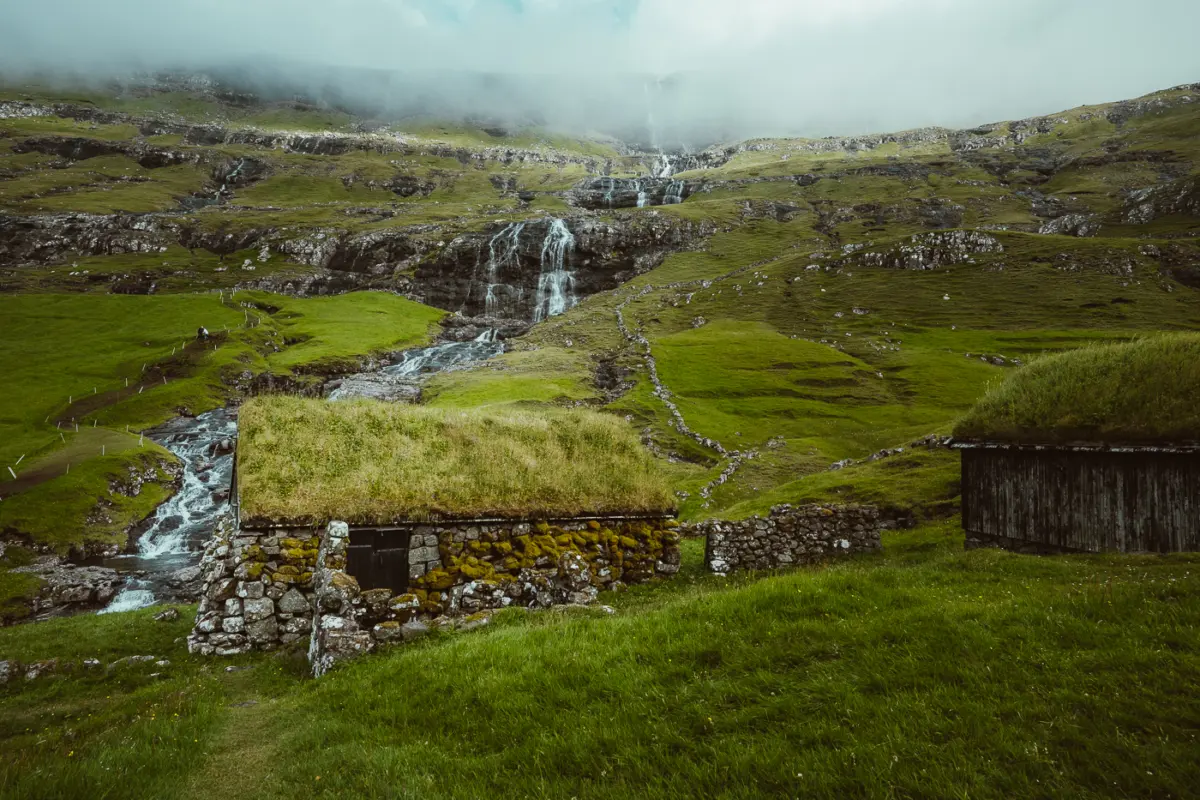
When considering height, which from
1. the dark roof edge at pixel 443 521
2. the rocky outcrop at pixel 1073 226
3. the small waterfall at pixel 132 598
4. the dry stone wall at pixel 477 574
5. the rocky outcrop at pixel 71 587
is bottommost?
the small waterfall at pixel 132 598

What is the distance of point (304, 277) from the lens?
157 m

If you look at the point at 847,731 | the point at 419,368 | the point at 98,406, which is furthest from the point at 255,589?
the point at 419,368

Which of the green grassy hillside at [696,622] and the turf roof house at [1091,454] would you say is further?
the turf roof house at [1091,454]

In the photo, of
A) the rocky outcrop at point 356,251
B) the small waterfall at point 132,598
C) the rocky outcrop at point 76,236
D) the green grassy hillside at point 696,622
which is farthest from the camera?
the rocky outcrop at point 356,251

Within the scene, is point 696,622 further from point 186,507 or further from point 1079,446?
point 186,507

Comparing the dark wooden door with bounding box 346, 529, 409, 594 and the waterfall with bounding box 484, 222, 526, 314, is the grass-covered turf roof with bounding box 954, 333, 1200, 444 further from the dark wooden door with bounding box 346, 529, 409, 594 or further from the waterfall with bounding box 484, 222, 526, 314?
the waterfall with bounding box 484, 222, 526, 314

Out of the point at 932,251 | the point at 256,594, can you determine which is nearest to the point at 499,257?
the point at 932,251

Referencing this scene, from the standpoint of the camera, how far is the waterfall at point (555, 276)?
143750 mm

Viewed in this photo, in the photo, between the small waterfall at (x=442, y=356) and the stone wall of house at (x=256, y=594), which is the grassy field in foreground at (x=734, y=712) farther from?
the small waterfall at (x=442, y=356)

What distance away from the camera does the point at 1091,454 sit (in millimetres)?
23109

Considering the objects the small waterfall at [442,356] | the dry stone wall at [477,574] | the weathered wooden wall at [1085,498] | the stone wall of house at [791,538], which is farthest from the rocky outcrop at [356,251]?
the weathered wooden wall at [1085,498]

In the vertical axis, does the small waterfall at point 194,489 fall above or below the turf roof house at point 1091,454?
below

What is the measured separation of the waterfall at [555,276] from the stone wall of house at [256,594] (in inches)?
4875

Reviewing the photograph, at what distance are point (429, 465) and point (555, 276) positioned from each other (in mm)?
138843
